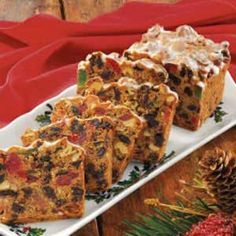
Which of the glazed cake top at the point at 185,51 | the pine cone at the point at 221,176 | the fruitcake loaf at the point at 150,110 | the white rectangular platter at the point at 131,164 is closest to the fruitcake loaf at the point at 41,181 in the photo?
the white rectangular platter at the point at 131,164

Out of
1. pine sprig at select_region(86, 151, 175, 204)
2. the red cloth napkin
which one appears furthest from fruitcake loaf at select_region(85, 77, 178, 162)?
the red cloth napkin

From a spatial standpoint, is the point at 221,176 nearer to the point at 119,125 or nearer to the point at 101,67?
the point at 119,125

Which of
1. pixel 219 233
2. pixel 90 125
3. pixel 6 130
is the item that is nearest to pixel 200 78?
pixel 90 125

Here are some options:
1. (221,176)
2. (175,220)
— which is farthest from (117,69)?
(221,176)

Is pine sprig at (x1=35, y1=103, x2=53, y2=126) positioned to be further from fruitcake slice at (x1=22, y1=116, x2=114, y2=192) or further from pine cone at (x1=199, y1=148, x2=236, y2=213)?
pine cone at (x1=199, y1=148, x2=236, y2=213)

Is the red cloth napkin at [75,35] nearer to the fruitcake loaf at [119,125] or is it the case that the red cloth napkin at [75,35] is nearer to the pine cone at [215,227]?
the fruitcake loaf at [119,125]

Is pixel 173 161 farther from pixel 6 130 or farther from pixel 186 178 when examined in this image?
pixel 6 130

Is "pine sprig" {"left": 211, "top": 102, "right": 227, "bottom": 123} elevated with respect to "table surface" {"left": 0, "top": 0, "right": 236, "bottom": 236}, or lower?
elevated
